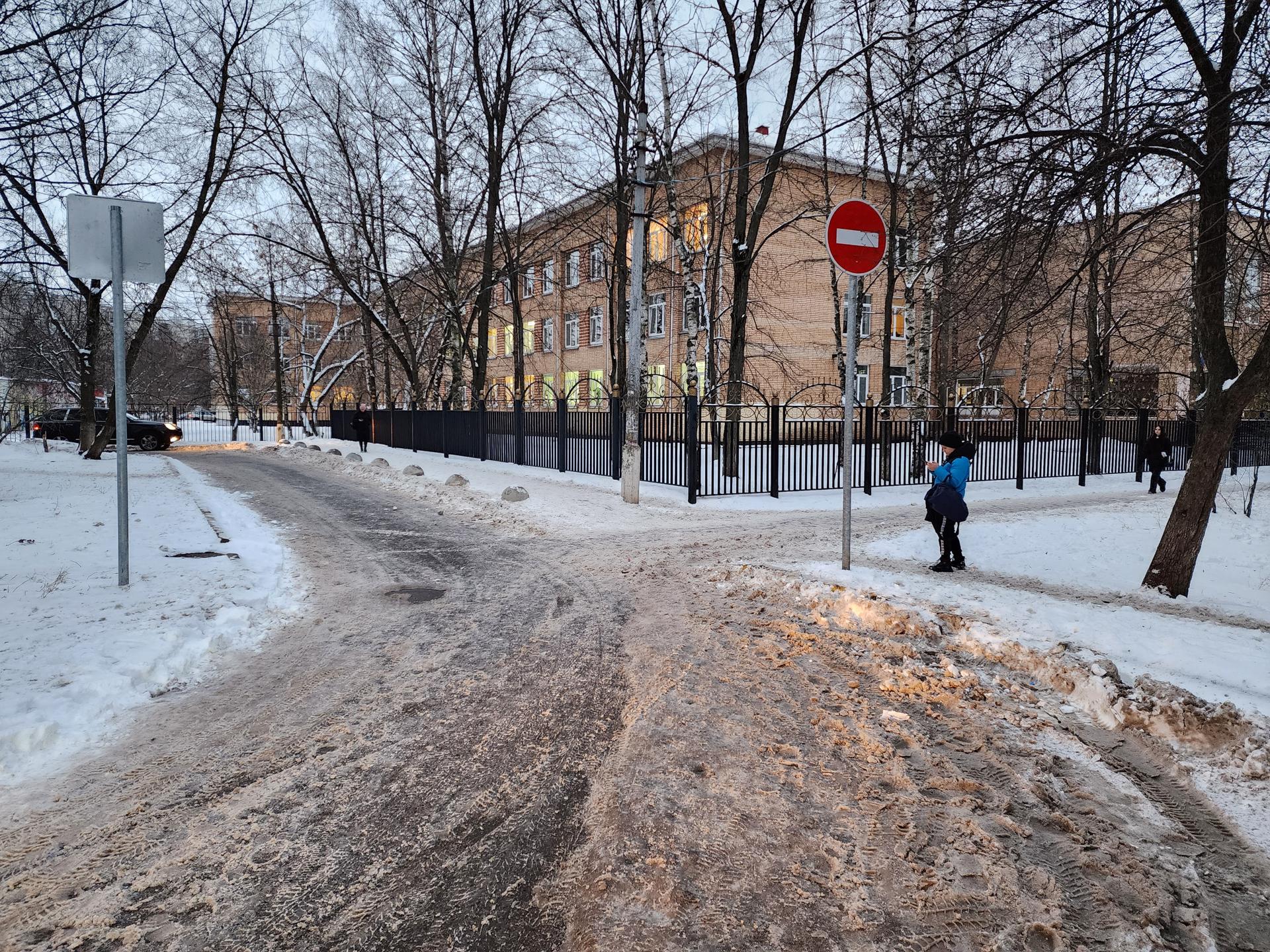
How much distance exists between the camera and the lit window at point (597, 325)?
3628cm

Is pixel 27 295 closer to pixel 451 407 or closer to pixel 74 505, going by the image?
pixel 451 407

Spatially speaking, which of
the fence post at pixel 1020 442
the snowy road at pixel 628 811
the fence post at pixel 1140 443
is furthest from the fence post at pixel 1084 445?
the snowy road at pixel 628 811

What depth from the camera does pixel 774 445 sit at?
521 inches

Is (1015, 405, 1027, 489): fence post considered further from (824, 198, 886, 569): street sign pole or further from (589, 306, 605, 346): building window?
(589, 306, 605, 346): building window

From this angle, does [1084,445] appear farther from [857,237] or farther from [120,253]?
[120,253]

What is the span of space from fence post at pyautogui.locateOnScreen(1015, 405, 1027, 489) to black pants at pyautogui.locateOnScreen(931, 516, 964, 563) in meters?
9.95

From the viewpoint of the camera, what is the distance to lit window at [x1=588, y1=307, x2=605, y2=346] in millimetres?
36281

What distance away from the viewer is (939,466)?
295 inches

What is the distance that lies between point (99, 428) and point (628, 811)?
34.4 meters

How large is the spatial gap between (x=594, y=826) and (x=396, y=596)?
416cm

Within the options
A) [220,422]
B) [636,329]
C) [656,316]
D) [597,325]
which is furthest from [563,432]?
[220,422]

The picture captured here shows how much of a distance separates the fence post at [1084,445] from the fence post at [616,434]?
10784 mm

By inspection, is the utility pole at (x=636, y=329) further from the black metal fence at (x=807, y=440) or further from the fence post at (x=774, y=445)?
the fence post at (x=774, y=445)

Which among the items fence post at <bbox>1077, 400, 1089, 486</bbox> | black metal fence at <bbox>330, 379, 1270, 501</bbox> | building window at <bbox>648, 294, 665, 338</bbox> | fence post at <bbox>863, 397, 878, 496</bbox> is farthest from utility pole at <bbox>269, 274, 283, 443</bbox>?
fence post at <bbox>1077, 400, 1089, 486</bbox>
